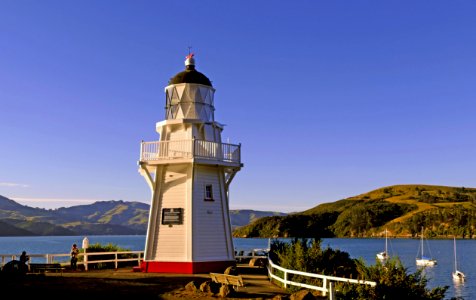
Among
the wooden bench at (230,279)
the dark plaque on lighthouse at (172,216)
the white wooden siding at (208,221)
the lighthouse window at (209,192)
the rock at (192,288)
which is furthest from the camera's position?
the lighthouse window at (209,192)

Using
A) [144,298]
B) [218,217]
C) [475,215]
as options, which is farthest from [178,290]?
[475,215]

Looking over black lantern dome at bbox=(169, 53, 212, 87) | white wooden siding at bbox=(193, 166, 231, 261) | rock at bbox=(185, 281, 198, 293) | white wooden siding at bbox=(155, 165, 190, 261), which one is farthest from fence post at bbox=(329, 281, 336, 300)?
black lantern dome at bbox=(169, 53, 212, 87)

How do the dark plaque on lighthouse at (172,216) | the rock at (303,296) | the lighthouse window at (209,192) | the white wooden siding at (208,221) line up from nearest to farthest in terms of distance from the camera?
the rock at (303,296) < the white wooden siding at (208,221) < the dark plaque on lighthouse at (172,216) < the lighthouse window at (209,192)

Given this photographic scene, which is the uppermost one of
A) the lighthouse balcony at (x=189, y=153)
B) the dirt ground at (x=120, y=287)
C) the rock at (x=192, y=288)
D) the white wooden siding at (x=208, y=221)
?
the lighthouse balcony at (x=189, y=153)

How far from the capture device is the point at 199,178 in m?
26.0

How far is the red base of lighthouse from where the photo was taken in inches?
976

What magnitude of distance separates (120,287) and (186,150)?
843 cm

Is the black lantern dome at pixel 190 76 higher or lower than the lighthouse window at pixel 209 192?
higher

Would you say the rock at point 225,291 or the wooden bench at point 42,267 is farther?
the wooden bench at point 42,267

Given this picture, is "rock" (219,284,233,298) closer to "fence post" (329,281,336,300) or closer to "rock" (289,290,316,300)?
"rock" (289,290,316,300)

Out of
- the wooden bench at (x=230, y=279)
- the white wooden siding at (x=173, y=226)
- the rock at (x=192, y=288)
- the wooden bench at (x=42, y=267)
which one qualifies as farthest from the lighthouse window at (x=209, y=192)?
the wooden bench at (x=42, y=267)

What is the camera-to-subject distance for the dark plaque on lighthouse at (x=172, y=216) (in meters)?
25.6

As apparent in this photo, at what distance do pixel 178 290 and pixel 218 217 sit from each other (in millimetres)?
7991

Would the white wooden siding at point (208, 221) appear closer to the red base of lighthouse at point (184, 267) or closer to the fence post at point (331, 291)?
the red base of lighthouse at point (184, 267)
